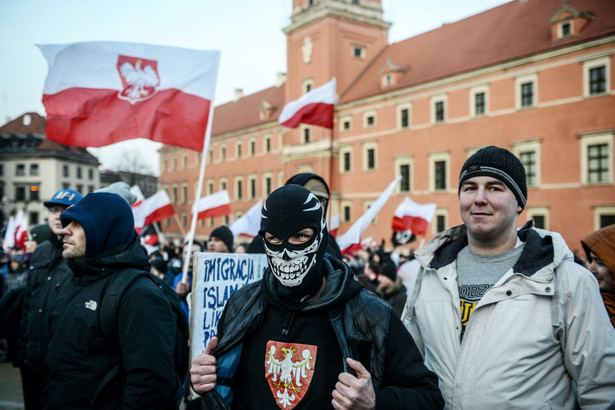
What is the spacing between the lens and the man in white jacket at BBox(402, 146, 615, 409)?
7.18 feet

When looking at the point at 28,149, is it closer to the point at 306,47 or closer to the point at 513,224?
the point at 306,47

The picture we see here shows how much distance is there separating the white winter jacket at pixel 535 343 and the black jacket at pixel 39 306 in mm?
2591

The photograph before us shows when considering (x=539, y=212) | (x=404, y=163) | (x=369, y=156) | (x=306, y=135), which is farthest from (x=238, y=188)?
(x=539, y=212)

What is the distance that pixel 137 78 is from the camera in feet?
18.9

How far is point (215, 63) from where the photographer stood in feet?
19.6

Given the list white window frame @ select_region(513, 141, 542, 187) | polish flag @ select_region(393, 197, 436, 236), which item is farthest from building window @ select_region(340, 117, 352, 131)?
polish flag @ select_region(393, 197, 436, 236)

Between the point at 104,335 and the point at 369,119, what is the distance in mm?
33419

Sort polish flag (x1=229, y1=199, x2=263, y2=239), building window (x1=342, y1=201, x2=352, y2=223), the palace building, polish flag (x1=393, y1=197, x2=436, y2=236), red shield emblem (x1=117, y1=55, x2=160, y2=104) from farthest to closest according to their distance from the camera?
building window (x1=342, y1=201, x2=352, y2=223) < the palace building < polish flag (x1=393, y1=197, x2=436, y2=236) < polish flag (x1=229, y1=199, x2=263, y2=239) < red shield emblem (x1=117, y1=55, x2=160, y2=104)

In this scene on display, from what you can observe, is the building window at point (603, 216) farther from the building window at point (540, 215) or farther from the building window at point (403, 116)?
the building window at point (403, 116)

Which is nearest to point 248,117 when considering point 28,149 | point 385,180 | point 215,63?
point 385,180

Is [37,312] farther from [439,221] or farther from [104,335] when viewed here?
[439,221]

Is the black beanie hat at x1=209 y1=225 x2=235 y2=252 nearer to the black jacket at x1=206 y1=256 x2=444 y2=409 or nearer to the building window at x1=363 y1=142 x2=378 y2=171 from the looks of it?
the black jacket at x1=206 y1=256 x2=444 y2=409

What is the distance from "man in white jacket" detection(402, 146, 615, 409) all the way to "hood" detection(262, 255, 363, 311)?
0.62m

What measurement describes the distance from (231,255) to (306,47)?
38169 millimetres
